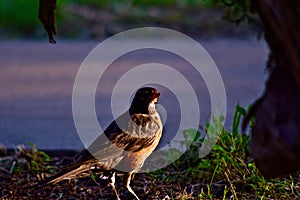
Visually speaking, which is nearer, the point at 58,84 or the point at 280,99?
the point at 280,99

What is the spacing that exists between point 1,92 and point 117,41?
3.52m

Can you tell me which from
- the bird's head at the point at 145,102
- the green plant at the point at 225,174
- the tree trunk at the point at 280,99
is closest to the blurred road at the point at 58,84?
the green plant at the point at 225,174

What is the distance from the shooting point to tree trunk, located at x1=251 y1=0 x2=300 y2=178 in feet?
10.3

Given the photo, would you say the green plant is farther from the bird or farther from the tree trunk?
the tree trunk

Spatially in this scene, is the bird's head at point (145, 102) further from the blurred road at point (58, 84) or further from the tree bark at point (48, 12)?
the blurred road at point (58, 84)

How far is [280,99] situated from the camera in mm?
3264

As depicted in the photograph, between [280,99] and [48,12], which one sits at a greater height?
[48,12]

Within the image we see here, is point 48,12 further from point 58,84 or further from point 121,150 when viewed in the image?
point 58,84

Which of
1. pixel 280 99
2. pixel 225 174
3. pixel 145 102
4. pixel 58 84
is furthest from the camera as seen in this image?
pixel 58 84

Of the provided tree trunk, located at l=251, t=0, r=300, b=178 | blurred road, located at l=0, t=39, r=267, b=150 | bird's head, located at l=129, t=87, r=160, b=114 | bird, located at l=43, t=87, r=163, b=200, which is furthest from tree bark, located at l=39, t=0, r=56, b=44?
blurred road, located at l=0, t=39, r=267, b=150

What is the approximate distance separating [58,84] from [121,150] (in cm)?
479

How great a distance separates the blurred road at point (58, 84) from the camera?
7.57 m

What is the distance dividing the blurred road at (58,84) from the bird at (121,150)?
1.35 metres

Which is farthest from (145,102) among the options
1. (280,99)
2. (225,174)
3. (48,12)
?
(280,99)
